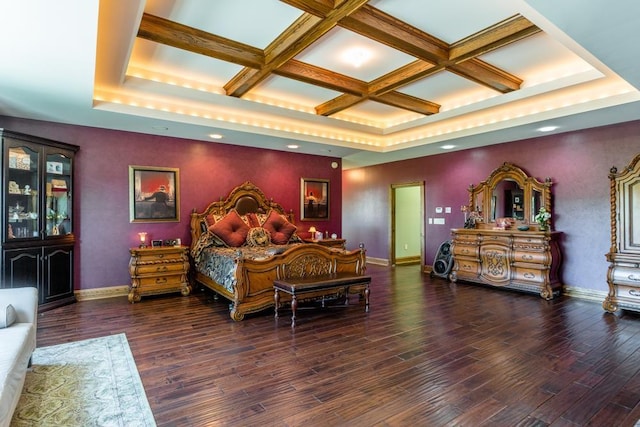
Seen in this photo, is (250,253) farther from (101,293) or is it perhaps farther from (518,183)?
(518,183)

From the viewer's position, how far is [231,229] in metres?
5.96

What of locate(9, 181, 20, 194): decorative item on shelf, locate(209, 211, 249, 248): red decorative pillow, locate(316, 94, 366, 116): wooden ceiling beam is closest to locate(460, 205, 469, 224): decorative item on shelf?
locate(316, 94, 366, 116): wooden ceiling beam

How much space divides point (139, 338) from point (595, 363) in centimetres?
436

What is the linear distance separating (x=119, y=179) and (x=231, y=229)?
75.2 inches

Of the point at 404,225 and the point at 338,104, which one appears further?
the point at 404,225

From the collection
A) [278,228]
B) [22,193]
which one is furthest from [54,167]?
[278,228]

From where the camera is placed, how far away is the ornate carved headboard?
614 centimetres

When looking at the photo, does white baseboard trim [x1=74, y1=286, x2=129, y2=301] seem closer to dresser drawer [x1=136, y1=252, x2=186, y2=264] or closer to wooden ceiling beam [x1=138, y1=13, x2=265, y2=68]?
dresser drawer [x1=136, y1=252, x2=186, y2=264]

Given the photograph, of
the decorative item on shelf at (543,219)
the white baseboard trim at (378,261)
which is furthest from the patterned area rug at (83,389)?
the white baseboard trim at (378,261)

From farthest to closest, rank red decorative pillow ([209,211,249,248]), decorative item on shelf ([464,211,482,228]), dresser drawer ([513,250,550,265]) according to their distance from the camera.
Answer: decorative item on shelf ([464,211,482,228]) < red decorative pillow ([209,211,249,248]) < dresser drawer ([513,250,550,265])

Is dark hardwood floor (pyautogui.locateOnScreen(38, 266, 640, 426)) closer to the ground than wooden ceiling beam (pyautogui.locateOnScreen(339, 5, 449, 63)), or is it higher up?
closer to the ground

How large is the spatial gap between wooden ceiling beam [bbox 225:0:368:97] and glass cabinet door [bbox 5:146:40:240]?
9.63 feet

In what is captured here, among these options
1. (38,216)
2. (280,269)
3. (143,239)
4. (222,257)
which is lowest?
(280,269)

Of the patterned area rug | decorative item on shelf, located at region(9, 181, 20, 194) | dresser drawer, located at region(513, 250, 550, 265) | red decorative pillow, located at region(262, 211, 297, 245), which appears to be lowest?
the patterned area rug
